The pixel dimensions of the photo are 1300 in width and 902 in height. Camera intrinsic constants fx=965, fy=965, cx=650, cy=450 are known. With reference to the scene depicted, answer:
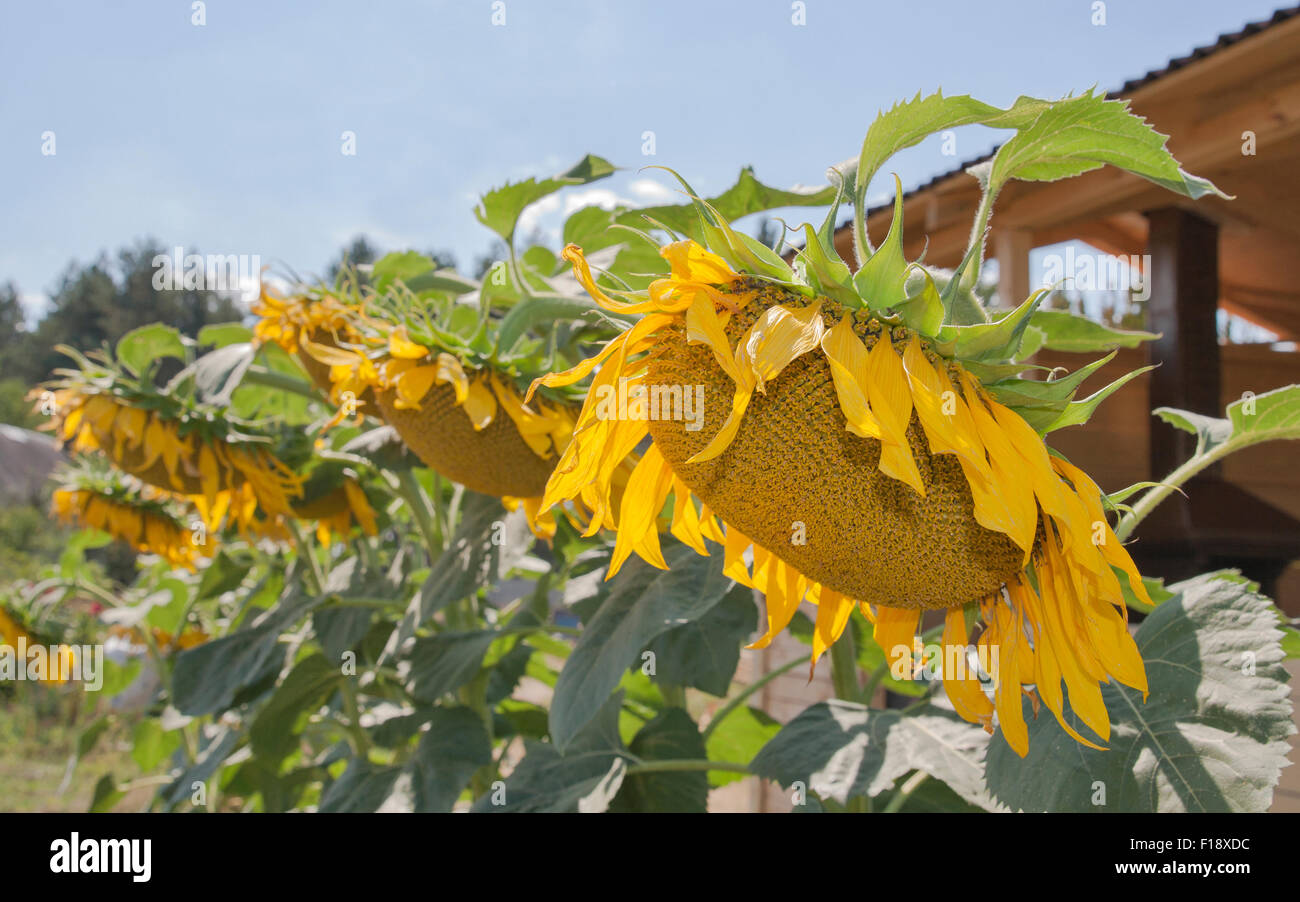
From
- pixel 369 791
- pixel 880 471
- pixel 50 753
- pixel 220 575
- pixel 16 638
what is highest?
pixel 880 471

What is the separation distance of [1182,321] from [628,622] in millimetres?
4555

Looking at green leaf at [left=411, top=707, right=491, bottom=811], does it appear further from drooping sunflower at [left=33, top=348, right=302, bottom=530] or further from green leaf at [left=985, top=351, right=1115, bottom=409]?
green leaf at [left=985, top=351, right=1115, bottom=409]

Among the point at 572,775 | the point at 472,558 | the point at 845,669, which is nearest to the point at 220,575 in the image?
the point at 472,558

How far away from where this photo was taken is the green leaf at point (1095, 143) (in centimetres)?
76

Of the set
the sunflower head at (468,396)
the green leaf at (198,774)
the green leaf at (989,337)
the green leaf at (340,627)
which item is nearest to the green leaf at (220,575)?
the green leaf at (198,774)

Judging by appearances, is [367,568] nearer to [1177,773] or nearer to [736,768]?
[736,768]

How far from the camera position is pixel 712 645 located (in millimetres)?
1594

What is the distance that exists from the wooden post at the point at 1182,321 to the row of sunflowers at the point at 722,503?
3.27 metres

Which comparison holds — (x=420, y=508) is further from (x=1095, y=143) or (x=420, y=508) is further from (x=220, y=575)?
(x=1095, y=143)

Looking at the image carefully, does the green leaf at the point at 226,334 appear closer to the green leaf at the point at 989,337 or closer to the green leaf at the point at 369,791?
the green leaf at the point at 369,791

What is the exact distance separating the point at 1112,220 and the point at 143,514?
18.7ft

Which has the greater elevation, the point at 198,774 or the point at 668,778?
the point at 668,778

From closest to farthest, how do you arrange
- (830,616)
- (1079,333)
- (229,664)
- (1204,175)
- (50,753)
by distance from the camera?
(830,616) < (1079,333) < (229,664) < (1204,175) < (50,753)

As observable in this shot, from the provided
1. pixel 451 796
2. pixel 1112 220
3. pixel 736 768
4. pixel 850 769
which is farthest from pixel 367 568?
pixel 1112 220
